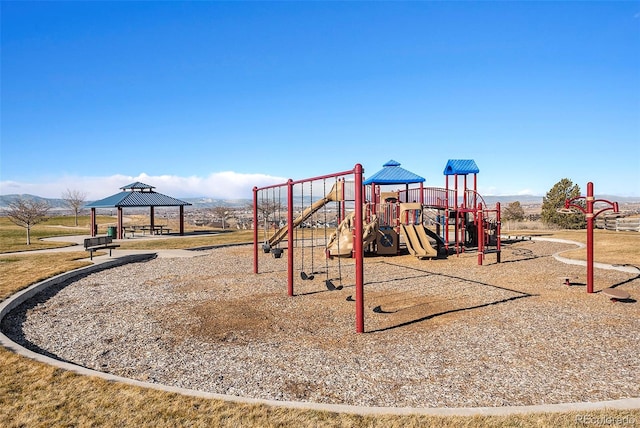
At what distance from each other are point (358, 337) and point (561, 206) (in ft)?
137

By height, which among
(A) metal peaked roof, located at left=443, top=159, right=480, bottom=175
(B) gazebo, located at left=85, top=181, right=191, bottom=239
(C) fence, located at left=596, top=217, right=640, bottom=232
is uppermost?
(A) metal peaked roof, located at left=443, top=159, right=480, bottom=175

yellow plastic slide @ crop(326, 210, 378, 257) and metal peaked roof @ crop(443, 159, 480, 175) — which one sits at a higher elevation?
metal peaked roof @ crop(443, 159, 480, 175)

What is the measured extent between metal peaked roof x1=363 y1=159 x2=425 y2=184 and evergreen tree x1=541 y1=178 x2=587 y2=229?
23530 millimetres

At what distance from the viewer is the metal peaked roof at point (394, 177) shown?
80.7ft

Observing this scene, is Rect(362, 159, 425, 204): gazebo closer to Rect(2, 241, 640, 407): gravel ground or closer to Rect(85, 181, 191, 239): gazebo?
Rect(2, 241, 640, 407): gravel ground

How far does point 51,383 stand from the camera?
4.81m

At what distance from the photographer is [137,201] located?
32531mm

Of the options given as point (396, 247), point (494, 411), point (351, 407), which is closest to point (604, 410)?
point (494, 411)

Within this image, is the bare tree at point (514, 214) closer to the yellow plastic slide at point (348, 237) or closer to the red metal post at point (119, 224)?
the yellow plastic slide at point (348, 237)

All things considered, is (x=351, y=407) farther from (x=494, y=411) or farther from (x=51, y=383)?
(x=51, y=383)

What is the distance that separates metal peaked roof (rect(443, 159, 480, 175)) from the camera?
79.8 ft

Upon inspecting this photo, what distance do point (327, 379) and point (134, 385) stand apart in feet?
7.53

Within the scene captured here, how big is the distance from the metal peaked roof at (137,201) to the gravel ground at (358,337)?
69.3 feet

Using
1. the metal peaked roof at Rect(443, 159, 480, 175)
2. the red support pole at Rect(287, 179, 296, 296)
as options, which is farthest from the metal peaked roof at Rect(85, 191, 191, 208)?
the red support pole at Rect(287, 179, 296, 296)
